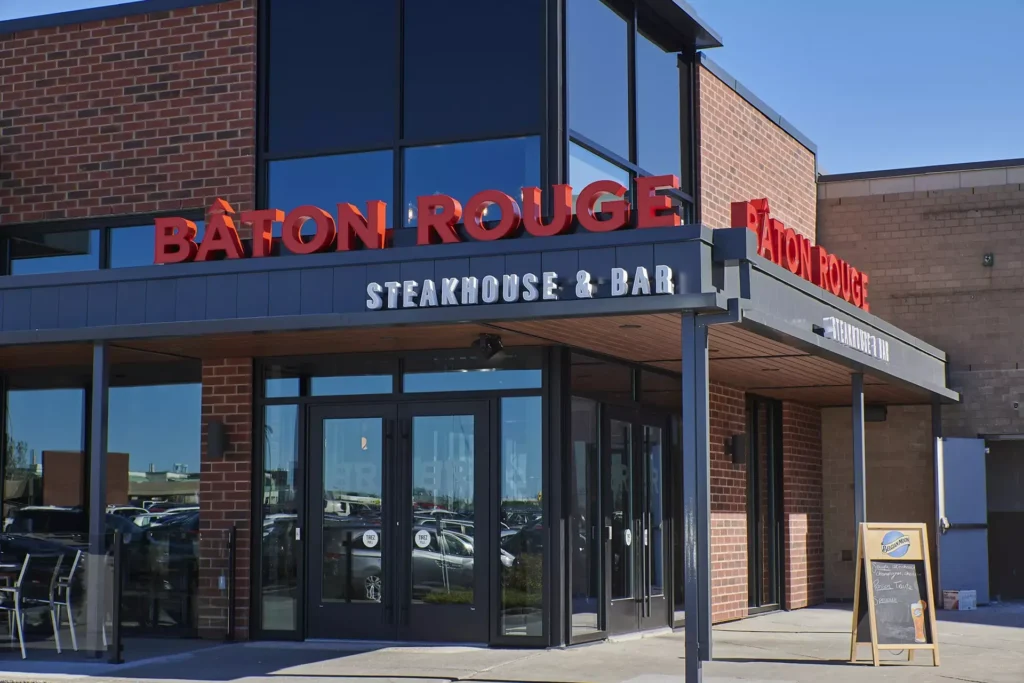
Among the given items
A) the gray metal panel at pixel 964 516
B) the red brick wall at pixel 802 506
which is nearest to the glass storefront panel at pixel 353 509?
the red brick wall at pixel 802 506

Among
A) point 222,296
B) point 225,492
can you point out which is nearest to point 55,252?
point 225,492

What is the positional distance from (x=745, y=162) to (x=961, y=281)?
383 centimetres

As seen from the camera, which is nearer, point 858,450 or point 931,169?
point 858,450

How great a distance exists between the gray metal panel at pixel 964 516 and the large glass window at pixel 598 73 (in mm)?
7250

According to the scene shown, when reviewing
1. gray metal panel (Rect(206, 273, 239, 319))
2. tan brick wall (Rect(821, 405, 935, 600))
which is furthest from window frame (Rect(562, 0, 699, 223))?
tan brick wall (Rect(821, 405, 935, 600))

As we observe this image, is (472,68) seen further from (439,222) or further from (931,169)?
(931,169)

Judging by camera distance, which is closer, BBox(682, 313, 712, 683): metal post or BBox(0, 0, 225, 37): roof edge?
BBox(682, 313, 712, 683): metal post

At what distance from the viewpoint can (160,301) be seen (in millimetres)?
11906

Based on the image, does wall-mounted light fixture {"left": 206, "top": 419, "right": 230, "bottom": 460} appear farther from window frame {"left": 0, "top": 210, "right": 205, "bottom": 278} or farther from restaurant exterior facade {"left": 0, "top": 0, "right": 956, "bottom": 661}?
window frame {"left": 0, "top": 210, "right": 205, "bottom": 278}

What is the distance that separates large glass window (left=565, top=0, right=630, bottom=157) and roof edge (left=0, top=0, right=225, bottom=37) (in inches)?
157

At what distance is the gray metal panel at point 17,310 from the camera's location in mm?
12422

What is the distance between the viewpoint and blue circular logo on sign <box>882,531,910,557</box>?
12602mm

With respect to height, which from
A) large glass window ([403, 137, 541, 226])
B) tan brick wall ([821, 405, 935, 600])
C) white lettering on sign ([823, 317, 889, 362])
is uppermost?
large glass window ([403, 137, 541, 226])

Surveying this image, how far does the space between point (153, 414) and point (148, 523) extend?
1173mm
